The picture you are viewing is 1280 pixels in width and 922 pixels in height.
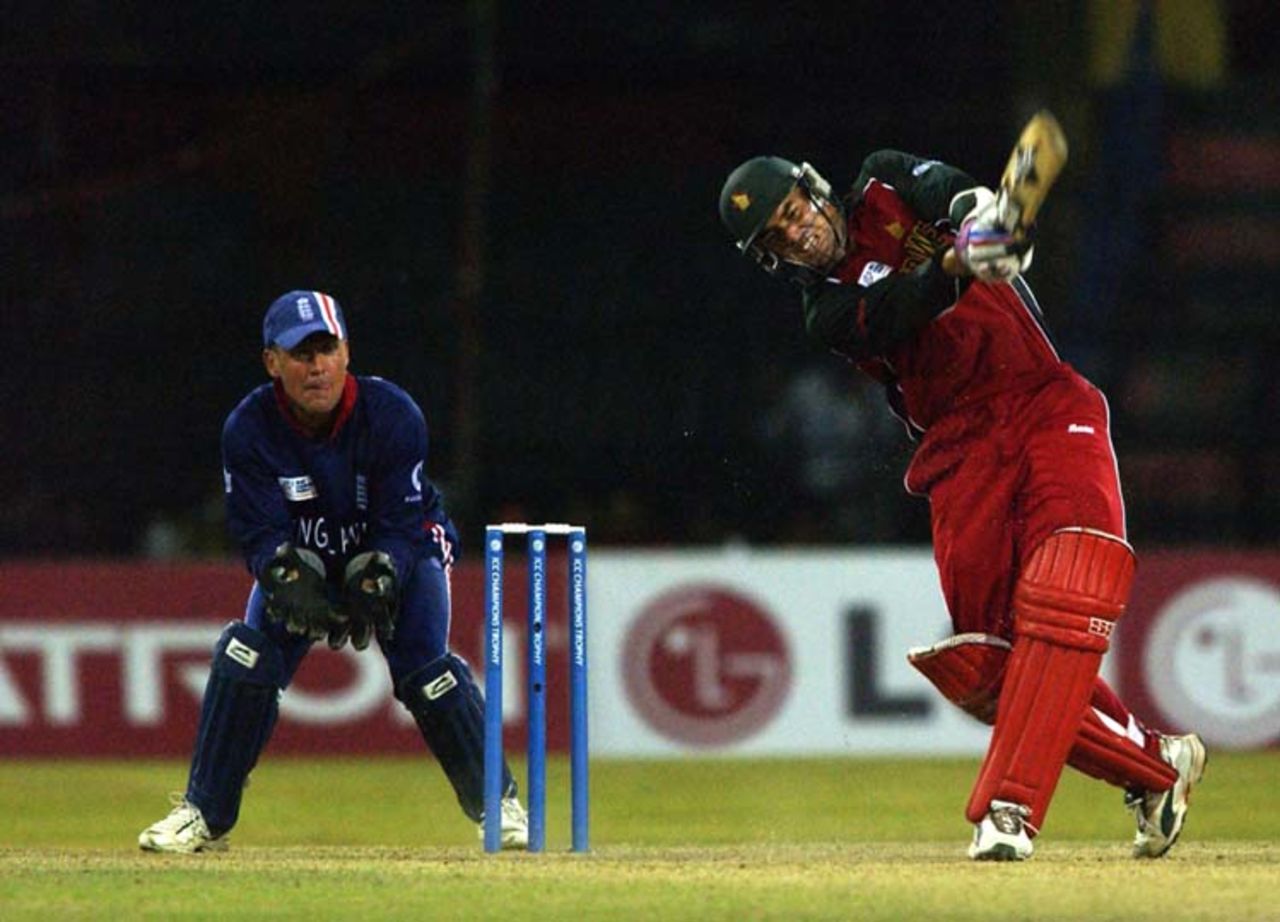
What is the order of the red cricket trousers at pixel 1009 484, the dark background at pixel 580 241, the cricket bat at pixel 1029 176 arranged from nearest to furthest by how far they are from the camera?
1. the cricket bat at pixel 1029 176
2. the red cricket trousers at pixel 1009 484
3. the dark background at pixel 580 241

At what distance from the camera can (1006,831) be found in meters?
6.39

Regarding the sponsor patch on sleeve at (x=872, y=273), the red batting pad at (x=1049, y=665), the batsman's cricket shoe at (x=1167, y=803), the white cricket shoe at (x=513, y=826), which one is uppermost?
the sponsor patch on sleeve at (x=872, y=273)

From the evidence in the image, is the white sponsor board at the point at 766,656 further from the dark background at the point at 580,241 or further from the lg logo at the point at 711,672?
the dark background at the point at 580,241

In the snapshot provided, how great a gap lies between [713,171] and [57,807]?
6.82m

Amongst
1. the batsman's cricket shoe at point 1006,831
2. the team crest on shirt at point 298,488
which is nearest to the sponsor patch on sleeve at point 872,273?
the batsman's cricket shoe at point 1006,831

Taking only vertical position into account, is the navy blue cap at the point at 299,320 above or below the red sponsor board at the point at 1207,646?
above

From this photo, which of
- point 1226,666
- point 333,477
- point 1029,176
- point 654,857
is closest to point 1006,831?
point 654,857

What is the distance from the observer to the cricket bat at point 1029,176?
6.09 m

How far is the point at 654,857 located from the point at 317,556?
1.17 metres

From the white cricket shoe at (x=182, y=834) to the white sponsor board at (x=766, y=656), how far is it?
5.51 meters

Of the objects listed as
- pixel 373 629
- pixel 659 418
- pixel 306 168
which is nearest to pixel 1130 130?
pixel 659 418

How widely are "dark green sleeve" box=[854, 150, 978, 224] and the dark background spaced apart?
285 inches

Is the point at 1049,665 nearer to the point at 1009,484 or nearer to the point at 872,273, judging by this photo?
the point at 1009,484

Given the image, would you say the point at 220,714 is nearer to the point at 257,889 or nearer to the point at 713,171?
the point at 257,889
